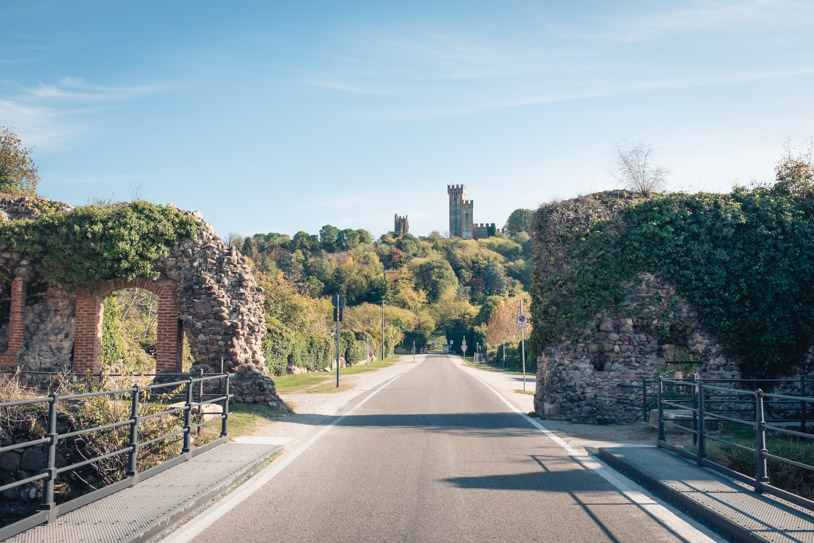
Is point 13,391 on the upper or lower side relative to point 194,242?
lower

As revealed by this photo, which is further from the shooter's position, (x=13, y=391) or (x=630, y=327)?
(x=630, y=327)

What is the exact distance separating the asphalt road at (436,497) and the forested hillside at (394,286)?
28.1 metres

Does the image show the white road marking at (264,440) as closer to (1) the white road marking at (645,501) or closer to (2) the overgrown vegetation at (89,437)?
(2) the overgrown vegetation at (89,437)

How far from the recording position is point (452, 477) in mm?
8070

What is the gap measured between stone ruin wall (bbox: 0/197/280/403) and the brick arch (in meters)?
0.03

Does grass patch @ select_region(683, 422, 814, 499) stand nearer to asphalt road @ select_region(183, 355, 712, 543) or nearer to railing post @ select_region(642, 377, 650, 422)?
asphalt road @ select_region(183, 355, 712, 543)

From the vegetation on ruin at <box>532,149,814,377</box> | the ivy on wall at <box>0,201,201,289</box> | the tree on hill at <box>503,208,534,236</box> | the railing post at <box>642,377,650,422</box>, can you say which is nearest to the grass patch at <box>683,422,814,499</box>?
the railing post at <box>642,377,650,422</box>

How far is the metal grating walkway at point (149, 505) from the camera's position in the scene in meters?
5.15

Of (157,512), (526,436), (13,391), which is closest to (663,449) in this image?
(526,436)

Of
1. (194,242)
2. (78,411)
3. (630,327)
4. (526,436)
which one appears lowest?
(526,436)

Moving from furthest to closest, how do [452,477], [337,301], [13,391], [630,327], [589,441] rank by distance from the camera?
[337,301], [630,327], [589,441], [13,391], [452,477]

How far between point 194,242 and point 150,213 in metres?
1.27

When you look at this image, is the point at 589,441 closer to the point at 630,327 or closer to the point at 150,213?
the point at 630,327

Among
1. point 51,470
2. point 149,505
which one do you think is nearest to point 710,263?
point 149,505
